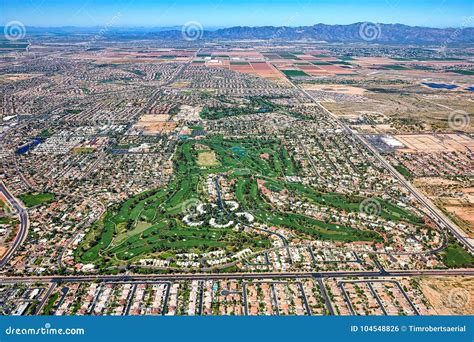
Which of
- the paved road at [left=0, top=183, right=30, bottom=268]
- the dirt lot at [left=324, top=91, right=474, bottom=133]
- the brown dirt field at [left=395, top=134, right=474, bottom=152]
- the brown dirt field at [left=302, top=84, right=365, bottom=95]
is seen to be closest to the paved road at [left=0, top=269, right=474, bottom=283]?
the paved road at [left=0, top=183, right=30, bottom=268]

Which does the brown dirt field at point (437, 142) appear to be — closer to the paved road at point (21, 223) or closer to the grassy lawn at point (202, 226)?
the grassy lawn at point (202, 226)

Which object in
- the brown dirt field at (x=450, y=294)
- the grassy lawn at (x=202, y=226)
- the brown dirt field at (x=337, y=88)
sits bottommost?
the brown dirt field at (x=337, y=88)

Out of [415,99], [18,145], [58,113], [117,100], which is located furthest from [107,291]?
[415,99]

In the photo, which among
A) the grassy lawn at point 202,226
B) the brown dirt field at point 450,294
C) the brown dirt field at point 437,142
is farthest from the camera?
the brown dirt field at point 437,142

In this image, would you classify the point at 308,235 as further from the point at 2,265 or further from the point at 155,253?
the point at 2,265

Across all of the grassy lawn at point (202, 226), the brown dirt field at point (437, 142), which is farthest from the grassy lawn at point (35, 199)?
the brown dirt field at point (437, 142)

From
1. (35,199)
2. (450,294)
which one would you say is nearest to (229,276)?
(450,294)

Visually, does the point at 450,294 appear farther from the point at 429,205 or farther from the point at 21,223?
the point at 21,223
